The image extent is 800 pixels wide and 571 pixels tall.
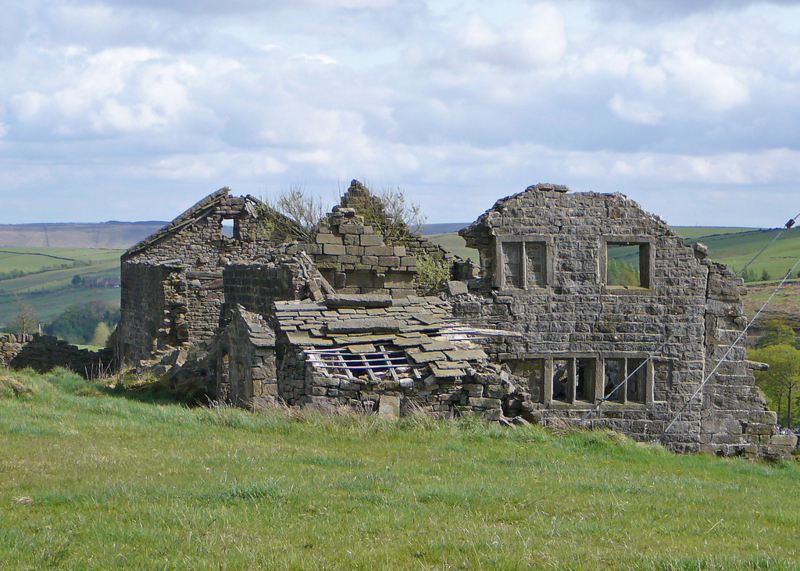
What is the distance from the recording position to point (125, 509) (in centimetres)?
727

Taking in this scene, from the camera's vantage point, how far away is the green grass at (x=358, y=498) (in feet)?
20.3

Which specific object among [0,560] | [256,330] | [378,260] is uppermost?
[378,260]

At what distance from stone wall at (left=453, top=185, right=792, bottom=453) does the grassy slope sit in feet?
279

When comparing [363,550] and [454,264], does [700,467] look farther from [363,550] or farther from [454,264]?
[454,264]

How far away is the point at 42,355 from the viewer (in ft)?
92.0

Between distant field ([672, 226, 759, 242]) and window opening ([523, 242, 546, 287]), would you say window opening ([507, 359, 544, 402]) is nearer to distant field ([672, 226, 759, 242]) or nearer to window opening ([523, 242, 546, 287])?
window opening ([523, 242, 546, 287])

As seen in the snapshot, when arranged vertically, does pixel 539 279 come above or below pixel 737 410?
above

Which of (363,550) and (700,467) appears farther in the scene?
(700,467)

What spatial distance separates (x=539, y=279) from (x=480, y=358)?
4.36m

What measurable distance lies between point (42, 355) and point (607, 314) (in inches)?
748

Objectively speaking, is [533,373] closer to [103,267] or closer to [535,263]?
[535,263]

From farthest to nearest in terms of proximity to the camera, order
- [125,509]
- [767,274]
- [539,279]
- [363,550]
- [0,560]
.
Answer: [767,274], [539,279], [125,509], [363,550], [0,560]

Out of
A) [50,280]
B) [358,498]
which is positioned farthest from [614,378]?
[50,280]

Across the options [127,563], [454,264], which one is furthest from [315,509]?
[454,264]
